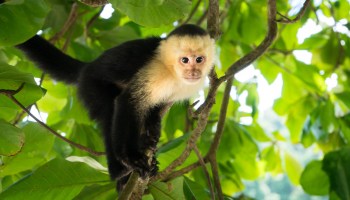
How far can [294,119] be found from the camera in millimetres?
3189

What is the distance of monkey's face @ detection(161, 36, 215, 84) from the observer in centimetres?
211

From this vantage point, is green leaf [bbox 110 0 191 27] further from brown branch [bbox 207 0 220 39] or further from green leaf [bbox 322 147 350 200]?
green leaf [bbox 322 147 350 200]

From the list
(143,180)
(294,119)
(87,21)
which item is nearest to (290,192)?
(294,119)

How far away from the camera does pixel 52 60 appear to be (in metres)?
2.21

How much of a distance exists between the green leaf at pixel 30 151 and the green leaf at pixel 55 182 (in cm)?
13

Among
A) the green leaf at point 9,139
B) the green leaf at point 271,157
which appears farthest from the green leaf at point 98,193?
the green leaf at point 271,157

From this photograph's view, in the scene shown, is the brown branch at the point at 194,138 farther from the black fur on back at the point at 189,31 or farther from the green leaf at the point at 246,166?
the green leaf at the point at 246,166

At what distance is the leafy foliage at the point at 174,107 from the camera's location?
141 cm

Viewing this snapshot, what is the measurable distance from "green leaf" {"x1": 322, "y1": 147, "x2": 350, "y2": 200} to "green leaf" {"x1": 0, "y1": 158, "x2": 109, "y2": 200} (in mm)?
1131

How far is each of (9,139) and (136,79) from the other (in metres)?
0.89

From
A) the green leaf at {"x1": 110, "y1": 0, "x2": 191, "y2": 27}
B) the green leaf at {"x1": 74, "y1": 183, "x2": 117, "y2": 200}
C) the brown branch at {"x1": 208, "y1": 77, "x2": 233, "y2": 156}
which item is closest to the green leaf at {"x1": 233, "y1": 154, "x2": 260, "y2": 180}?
the brown branch at {"x1": 208, "y1": 77, "x2": 233, "y2": 156}

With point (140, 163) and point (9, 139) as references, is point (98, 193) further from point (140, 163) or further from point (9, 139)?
point (9, 139)

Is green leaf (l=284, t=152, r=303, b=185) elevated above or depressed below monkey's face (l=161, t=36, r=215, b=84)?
below

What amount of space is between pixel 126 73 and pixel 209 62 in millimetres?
406
